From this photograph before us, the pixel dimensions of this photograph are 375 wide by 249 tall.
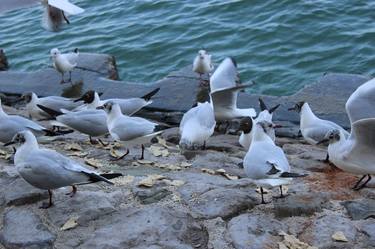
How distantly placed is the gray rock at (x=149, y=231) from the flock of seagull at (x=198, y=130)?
32cm

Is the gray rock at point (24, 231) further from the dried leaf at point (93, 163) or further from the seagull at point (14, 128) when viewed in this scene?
the seagull at point (14, 128)

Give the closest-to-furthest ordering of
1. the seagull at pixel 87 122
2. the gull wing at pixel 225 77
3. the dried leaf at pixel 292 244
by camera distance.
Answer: the dried leaf at pixel 292 244, the seagull at pixel 87 122, the gull wing at pixel 225 77

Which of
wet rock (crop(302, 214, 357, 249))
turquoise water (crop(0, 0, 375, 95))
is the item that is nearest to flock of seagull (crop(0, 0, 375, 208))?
wet rock (crop(302, 214, 357, 249))

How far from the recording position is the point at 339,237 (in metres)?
3.99

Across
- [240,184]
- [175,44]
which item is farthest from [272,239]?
[175,44]

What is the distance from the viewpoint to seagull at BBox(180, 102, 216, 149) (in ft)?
21.2

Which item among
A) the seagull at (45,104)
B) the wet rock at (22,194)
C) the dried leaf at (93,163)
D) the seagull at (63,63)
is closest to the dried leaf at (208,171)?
the dried leaf at (93,163)

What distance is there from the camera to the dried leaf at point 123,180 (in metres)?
4.81

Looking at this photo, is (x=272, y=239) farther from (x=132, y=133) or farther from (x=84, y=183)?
(x=132, y=133)

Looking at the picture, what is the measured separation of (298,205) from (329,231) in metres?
0.37

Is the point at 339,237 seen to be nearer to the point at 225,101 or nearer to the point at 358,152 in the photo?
the point at 358,152

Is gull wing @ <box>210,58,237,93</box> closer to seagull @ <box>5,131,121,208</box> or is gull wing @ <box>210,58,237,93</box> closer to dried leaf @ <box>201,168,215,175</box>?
dried leaf @ <box>201,168,215,175</box>

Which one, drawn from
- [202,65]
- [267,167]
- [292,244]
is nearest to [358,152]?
[267,167]

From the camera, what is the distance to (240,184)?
4.97 m
